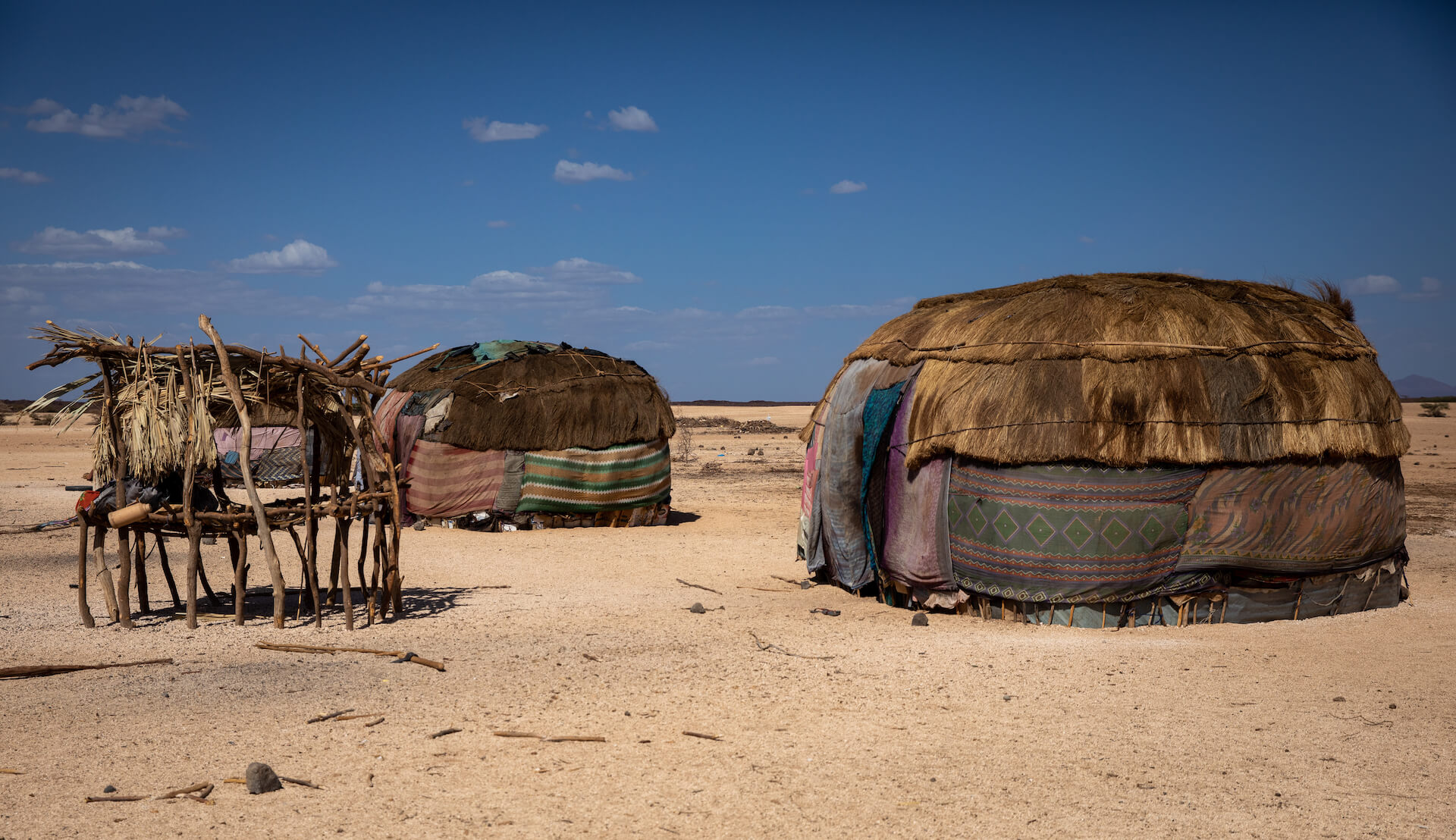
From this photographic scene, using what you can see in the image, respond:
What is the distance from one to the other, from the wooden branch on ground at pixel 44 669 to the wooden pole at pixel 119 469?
1275 millimetres

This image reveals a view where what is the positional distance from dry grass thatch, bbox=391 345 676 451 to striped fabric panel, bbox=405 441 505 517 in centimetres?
17

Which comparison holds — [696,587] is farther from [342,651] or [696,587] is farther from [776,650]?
[342,651]

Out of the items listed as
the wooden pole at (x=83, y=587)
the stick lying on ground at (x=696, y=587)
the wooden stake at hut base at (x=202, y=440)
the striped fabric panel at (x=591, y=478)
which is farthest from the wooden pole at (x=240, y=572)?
the striped fabric panel at (x=591, y=478)

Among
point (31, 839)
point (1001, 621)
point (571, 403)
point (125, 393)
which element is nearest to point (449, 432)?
point (571, 403)

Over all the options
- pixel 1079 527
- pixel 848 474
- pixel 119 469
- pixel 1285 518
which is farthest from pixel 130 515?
pixel 1285 518

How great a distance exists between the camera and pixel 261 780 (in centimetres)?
525

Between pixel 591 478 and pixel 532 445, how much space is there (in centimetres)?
108

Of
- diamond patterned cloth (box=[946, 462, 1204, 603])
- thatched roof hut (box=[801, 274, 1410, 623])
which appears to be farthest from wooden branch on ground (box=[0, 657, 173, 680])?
diamond patterned cloth (box=[946, 462, 1204, 603])

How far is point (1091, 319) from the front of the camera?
9.63 metres

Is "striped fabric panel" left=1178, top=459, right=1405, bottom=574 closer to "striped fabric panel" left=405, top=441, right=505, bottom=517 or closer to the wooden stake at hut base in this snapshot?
the wooden stake at hut base

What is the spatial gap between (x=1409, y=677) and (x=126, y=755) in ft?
27.0

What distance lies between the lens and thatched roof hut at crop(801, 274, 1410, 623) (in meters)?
8.95

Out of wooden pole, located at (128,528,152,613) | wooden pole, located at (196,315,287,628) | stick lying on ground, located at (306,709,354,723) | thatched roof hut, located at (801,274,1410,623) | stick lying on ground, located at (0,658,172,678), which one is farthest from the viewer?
wooden pole, located at (128,528,152,613)

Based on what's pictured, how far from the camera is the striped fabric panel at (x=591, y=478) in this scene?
55.0 feet
